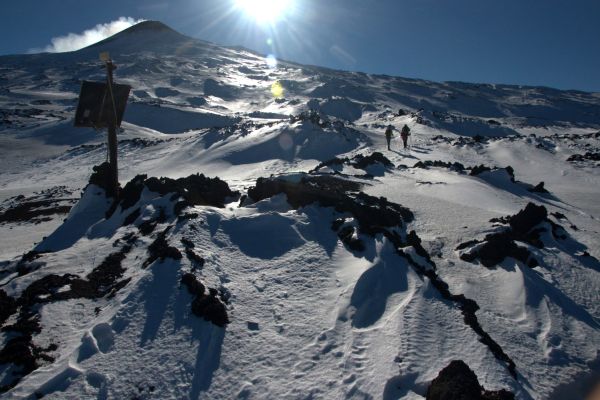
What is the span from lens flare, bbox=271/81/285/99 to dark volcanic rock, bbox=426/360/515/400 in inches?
2972

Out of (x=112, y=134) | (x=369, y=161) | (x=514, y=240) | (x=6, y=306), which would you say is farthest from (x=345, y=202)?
(x=369, y=161)

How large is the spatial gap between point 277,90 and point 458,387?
276 ft

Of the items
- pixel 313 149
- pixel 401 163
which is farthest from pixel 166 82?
pixel 401 163

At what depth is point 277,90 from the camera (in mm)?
86125

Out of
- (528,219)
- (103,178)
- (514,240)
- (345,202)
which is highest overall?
(528,219)

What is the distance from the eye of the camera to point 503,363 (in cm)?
694

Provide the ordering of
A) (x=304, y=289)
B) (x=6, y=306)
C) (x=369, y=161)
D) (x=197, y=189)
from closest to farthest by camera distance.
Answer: (x=6, y=306) → (x=304, y=289) → (x=197, y=189) → (x=369, y=161)

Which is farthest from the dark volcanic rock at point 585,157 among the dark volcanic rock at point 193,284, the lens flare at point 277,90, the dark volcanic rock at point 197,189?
the lens flare at point 277,90

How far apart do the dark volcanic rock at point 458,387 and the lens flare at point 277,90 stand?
75482 mm

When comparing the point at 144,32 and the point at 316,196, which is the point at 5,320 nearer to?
the point at 316,196

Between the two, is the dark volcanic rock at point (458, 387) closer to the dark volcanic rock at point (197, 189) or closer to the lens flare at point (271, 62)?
the dark volcanic rock at point (197, 189)

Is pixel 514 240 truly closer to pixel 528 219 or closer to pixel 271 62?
pixel 528 219

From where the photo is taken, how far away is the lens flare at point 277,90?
81062 millimetres

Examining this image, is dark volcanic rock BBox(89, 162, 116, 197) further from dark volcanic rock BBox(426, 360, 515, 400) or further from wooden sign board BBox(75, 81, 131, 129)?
dark volcanic rock BBox(426, 360, 515, 400)
